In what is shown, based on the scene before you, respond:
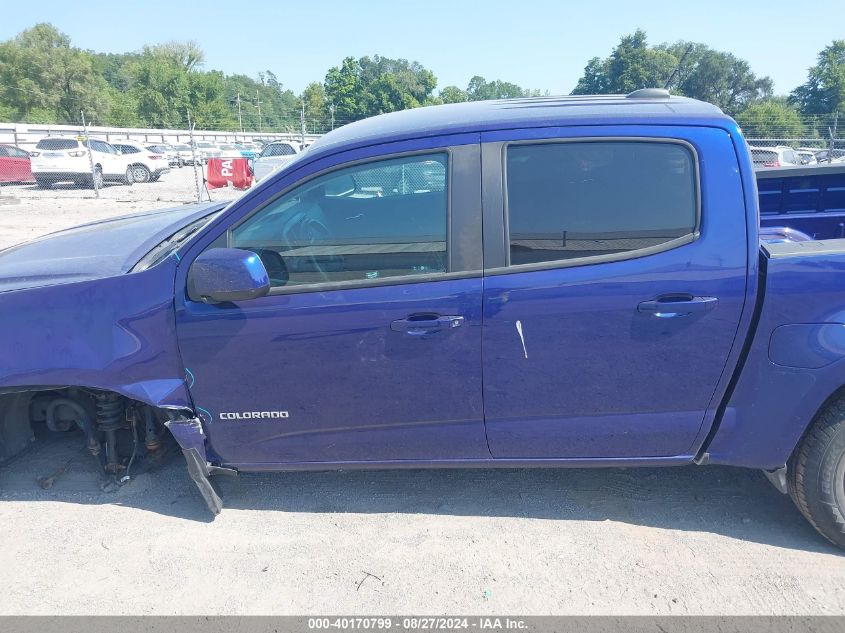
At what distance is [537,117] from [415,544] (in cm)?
197

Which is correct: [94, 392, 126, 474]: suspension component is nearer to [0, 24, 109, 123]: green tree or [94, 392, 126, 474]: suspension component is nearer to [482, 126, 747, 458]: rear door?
Answer: [482, 126, 747, 458]: rear door

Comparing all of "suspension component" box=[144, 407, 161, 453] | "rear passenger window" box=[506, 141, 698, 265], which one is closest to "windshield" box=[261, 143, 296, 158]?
"suspension component" box=[144, 407, 161, 453]

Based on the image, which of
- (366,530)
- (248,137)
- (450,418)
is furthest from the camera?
(248,137)

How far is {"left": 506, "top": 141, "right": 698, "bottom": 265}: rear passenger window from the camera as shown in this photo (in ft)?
8.01

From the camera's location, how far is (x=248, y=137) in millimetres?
52125

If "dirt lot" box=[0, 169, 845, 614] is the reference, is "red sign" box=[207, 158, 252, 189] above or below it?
above

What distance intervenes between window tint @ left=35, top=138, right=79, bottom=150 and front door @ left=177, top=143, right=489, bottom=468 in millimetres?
22546

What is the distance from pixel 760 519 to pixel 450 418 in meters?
1.59

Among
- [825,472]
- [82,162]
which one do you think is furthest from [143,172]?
[825,472]

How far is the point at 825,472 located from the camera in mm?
2498

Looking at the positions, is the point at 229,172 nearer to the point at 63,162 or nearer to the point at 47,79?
the point at 63,162

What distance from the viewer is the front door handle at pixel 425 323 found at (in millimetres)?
2453
